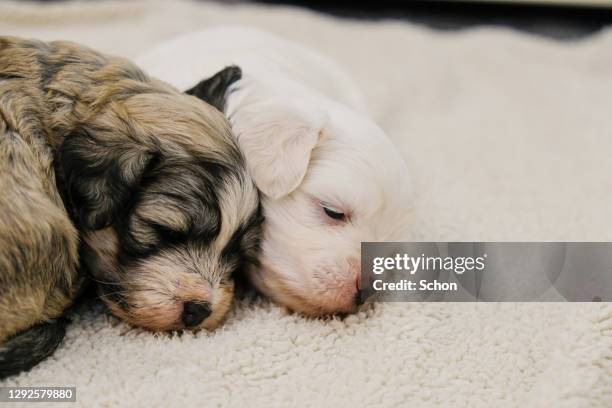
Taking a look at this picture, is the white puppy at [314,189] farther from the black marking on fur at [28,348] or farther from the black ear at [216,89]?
the black marking on fur at [28,348]

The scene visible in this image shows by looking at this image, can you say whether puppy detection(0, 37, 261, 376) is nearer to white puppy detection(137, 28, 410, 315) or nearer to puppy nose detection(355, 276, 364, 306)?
white puppy detection(137, 28, 410, 315)

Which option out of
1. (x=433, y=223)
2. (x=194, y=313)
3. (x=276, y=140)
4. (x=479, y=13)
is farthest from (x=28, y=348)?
(x=479, y=13)

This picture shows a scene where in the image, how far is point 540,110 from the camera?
11.6 feet

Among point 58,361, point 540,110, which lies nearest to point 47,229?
point 58,361

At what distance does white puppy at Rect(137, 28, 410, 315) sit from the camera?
1.74m

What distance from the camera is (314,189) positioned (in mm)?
1811

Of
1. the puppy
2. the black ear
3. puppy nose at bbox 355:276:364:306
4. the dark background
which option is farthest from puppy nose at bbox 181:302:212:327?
the dark background

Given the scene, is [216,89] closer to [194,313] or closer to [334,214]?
[334,214]

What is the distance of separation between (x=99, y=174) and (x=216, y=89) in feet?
1.89

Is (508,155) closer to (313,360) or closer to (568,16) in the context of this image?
(313,360)

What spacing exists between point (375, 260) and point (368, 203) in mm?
152

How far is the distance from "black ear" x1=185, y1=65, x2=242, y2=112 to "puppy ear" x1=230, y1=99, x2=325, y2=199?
4.5 inches

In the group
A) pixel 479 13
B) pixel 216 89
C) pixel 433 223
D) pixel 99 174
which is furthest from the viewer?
pixel 479 13

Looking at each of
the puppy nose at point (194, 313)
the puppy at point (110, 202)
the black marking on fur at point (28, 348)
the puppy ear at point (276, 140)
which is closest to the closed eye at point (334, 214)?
the puppy ear at point (276, 140)
